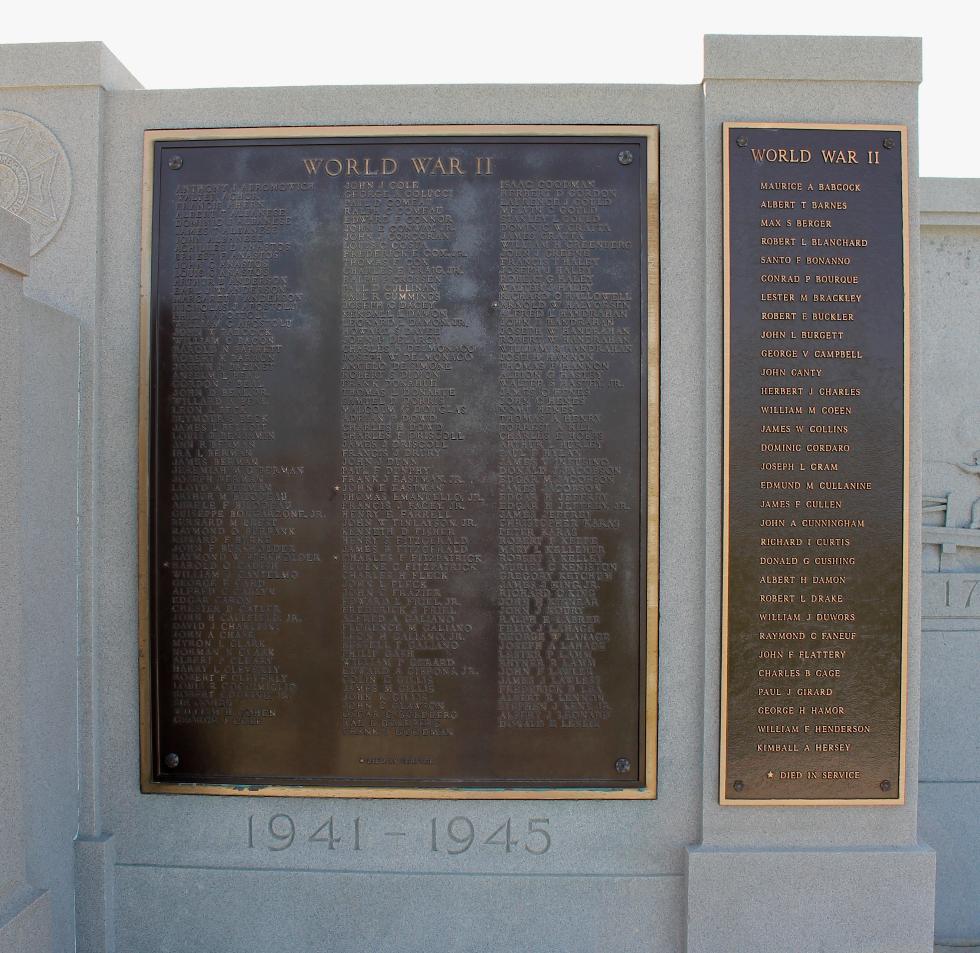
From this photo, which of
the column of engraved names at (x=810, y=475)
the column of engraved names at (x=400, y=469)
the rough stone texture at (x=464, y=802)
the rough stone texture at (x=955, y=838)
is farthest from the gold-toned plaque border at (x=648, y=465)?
the rough stone texture at (x=955, y=838)

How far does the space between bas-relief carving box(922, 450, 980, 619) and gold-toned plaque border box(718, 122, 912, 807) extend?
1.33 metres

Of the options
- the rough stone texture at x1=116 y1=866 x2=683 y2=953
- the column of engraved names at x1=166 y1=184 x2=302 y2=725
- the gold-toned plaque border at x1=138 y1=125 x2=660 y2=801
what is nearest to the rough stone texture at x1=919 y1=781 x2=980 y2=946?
the rough stone texture at x1=116 y1=866 x2=683 y2=953

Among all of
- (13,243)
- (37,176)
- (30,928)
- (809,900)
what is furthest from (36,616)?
(809,900)

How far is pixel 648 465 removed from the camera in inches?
156

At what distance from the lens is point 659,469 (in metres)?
3.98

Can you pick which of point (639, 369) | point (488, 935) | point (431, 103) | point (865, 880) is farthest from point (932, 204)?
Answer: point (488, 935)

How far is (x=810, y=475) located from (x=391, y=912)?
10.5ft

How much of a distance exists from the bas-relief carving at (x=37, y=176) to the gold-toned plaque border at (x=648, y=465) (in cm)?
44

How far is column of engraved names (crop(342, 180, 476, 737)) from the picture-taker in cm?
399

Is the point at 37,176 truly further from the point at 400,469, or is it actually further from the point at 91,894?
the point at 91,894

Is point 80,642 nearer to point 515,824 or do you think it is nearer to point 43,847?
point 43,847

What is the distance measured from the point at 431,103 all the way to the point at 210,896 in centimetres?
440

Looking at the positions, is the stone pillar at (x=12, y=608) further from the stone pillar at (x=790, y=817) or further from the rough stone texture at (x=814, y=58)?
the rough stone texture at (x=814, y=58)

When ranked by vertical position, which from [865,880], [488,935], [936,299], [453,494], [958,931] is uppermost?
[936,299]
